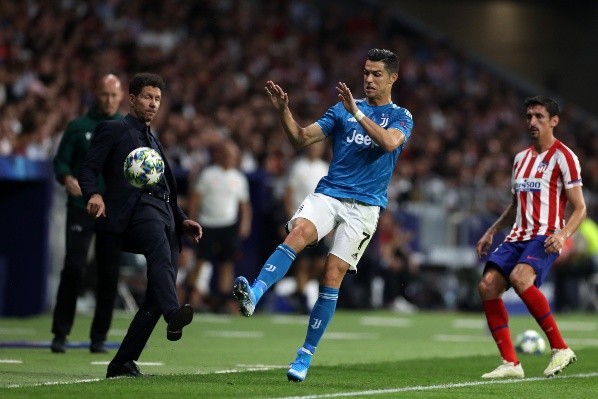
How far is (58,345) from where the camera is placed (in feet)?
39.4

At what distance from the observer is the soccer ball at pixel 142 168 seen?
367 inches

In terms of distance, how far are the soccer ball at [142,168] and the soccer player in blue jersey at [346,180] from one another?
96cm

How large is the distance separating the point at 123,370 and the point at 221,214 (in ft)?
32.6

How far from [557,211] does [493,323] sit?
101 centimetres

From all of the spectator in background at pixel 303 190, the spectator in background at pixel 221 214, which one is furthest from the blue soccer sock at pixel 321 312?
the spectator in background at pixel 303 190

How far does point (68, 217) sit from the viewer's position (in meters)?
12.5

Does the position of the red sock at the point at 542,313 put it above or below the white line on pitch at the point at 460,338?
above

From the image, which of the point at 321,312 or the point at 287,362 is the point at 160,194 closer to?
the point at 321,312

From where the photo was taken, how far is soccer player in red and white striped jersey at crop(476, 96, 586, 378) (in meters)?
10.4

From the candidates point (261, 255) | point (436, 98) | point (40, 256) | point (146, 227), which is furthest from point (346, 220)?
point (436, 98)

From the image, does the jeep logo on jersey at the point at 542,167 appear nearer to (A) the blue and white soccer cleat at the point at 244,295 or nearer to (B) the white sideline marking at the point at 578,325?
(A) the blue and white soccer cleat at the point at 244,295

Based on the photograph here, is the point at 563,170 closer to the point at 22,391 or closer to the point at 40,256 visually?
the point at 22,391

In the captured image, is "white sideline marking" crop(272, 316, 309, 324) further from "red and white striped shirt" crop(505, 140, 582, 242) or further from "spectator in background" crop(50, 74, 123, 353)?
"red and white striped shirt" crop(505, 140, 582, 242)

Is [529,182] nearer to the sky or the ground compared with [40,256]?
nearer to the sky
